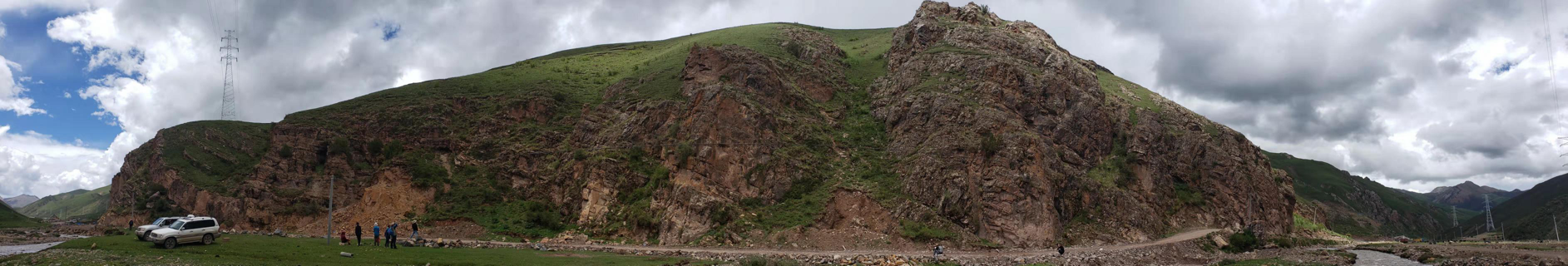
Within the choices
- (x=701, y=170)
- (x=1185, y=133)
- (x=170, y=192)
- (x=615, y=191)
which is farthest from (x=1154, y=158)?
(x=170, y=192)

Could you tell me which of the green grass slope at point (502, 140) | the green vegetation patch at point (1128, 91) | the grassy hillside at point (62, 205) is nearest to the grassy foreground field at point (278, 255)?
the green grass slope at point (502, 140)

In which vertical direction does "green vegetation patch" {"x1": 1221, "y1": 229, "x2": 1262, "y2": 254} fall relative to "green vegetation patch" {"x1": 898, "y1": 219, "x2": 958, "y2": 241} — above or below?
below

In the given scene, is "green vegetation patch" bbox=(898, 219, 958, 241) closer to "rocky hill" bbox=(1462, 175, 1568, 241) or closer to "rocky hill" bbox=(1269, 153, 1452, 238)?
"rocky hill" bbox=(1269, 153, 1452, 238)

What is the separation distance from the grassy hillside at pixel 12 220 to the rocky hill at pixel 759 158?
6.96 m

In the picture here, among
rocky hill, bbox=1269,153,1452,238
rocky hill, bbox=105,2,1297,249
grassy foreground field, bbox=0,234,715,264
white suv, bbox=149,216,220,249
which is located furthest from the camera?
rocky hill, bbox=1269,153,1452,238

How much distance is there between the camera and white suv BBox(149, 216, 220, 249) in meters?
30.1

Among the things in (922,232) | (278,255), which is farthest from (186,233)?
(922,232)

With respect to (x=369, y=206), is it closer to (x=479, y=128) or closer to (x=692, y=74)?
(x=479, y=128)

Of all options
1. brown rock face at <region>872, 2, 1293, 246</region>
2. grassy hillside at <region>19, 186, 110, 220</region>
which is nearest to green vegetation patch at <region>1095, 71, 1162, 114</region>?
brown rock face at <region>872, 2, 1293, 246</region>

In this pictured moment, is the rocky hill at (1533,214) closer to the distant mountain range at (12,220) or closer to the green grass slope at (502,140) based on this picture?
the green grass slope at (502,140)

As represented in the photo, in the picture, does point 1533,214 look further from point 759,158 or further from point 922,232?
point 759,158

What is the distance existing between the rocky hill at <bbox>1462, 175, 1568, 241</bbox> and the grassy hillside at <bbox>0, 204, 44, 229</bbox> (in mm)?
188700

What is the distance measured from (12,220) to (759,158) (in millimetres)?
62705

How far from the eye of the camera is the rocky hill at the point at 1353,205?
131 m
